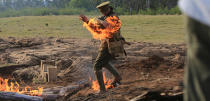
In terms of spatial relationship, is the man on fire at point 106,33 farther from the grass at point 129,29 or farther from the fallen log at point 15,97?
the grass at point 129,29

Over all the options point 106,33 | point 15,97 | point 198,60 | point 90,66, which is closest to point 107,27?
point 106,33

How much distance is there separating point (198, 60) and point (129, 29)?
59.2 feet

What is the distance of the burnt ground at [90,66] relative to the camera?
21.9 feet

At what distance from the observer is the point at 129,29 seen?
20.1 metres

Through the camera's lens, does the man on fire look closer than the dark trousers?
Yes

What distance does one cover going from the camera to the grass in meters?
16.6

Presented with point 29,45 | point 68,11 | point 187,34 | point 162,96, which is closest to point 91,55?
point 29,45

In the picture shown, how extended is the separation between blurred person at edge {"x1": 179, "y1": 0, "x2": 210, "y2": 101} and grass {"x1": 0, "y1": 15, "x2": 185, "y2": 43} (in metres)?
12.7

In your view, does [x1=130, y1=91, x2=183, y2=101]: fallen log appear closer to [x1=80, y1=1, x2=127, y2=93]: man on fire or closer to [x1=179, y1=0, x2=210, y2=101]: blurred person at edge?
[x1=80, y1=1, x2=127, y2=93]: man on fire

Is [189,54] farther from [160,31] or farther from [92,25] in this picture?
[160,31]

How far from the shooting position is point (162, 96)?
468cm

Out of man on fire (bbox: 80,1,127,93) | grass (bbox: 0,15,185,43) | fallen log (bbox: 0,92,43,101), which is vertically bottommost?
fallen log (bbox: 0,92,43,101)

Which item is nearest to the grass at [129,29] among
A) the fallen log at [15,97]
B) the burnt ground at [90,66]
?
the burnt ground at [90,66]

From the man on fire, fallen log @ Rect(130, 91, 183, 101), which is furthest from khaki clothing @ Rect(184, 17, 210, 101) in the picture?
the man on fire
